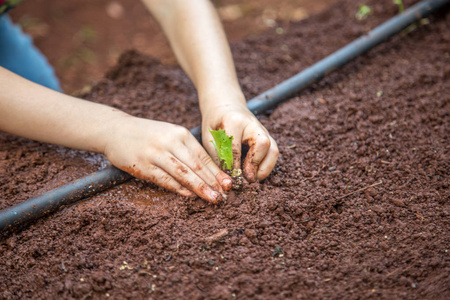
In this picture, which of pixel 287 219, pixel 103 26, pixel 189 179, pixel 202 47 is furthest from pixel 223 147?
pixel 103 26

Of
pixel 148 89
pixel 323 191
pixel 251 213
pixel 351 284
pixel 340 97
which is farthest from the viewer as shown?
pixel 148 89

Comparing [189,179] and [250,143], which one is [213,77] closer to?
[250,143]

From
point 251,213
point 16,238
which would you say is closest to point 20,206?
point 16,238

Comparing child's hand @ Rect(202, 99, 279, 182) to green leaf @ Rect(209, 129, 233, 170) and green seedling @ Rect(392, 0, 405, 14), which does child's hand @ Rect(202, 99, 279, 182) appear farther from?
green seedling @ Rect(392, 0, 405, 14)

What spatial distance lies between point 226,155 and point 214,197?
0.17m

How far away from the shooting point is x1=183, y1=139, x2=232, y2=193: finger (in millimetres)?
1405

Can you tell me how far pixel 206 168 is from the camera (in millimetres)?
1426

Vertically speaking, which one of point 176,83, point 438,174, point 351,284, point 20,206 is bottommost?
point 438,174

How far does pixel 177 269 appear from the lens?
1.29m

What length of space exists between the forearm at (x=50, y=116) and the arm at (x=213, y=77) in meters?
0.42

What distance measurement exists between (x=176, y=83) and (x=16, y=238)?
1.17 meters

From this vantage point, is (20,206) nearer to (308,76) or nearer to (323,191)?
(323,191)

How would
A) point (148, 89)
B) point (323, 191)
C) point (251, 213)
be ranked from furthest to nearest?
point (148, 89) < point (323, 191) < point (251, 213)

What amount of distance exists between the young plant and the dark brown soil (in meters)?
0.06
